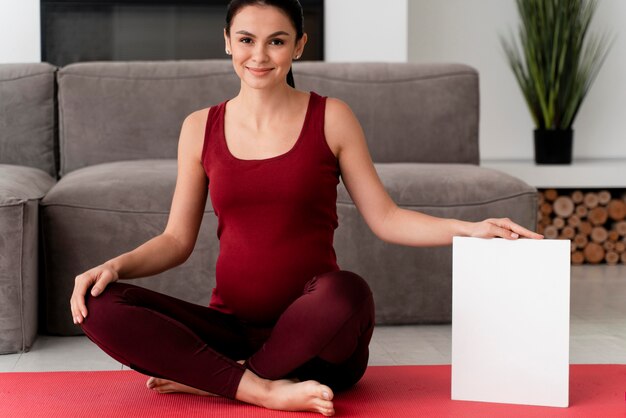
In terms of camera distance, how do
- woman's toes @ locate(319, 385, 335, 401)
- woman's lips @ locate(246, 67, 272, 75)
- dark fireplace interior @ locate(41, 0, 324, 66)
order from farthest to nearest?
dark fireplace interior @ locate(41, 0, 324, 66) < woman's lips @ locate(246, 67, 272, 75) < woman's toes @ locate(319, 385, 335, 401)

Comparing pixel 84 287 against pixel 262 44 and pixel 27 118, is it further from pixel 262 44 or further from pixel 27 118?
pixel 27 118

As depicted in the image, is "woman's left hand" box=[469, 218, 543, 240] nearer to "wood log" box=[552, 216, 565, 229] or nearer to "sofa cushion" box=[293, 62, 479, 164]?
"sofa cushion" box=[293, 62, 479, 164]

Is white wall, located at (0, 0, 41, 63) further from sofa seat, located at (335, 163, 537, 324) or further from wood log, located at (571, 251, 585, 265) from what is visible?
wood log, located at (571, 251, 585, 265)

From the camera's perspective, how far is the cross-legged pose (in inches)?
67.6

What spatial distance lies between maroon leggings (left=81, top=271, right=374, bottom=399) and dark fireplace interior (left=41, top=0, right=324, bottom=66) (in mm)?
2801

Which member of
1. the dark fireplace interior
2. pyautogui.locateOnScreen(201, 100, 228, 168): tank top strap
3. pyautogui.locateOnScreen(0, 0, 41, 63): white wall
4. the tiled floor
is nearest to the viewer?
pyautogui.locateOnScreen(201, 100, 228, 168): tank top strap

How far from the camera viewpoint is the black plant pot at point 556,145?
4191 millimetres

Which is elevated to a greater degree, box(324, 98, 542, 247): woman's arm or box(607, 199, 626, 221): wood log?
box(324, 98, 542, 247): woman's arm

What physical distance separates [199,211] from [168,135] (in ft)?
4.00

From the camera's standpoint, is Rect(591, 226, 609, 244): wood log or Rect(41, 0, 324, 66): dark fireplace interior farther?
Rect(41, 0, 324, 66): dark fireplace interior

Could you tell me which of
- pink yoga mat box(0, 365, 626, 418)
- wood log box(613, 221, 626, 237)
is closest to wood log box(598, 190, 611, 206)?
wood log box(613, 221, 626, 237)

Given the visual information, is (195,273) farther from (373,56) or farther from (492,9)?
(492,9)

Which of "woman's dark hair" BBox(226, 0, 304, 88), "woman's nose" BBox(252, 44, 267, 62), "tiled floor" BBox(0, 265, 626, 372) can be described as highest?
"woman's dark hair" BBox(226, 0, 304, 88)

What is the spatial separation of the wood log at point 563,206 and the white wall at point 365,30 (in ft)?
3.06
